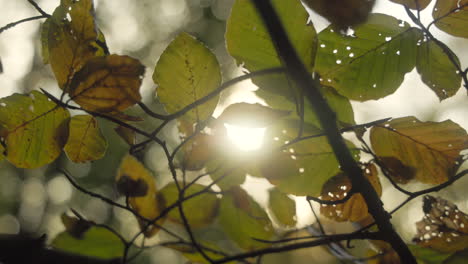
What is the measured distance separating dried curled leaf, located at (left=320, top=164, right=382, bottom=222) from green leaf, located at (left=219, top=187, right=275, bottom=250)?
0.09 meters

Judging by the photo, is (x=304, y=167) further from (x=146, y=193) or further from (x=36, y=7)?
(x=36, y=7)

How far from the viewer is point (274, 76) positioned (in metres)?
0.38

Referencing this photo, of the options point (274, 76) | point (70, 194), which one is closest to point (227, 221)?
point (274, 76)

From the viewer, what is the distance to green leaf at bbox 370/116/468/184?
1.48ft

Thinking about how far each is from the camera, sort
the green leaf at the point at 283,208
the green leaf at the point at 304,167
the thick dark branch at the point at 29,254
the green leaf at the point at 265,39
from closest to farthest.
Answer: the thick dark branch at the point at 29,254
the green leaf at the point at 265,39
the green leaf at the point at 304,167
the green leaf at the point at 283,208

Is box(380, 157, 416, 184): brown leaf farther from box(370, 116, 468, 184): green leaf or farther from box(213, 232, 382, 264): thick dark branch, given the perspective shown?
box(213, 232, 382, 264): thick dark branch

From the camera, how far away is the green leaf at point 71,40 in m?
0.41

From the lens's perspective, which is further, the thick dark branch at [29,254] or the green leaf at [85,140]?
the green leaf at [85,140]

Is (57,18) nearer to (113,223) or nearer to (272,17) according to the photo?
(272,17)

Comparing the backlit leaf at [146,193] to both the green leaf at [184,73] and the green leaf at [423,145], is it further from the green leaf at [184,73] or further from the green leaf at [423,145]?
the green leaf at [423,145]

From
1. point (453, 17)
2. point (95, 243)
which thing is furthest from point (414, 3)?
point (95, 243)

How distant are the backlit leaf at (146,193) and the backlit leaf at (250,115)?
171 millimetres

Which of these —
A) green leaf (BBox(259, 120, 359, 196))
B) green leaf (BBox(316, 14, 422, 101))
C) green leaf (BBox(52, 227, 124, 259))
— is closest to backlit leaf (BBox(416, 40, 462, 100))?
green leaf (BBox(316, 14, 422, 101))

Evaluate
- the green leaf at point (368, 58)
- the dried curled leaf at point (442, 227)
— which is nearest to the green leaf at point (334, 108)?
the green leaf at point (368, 58)
